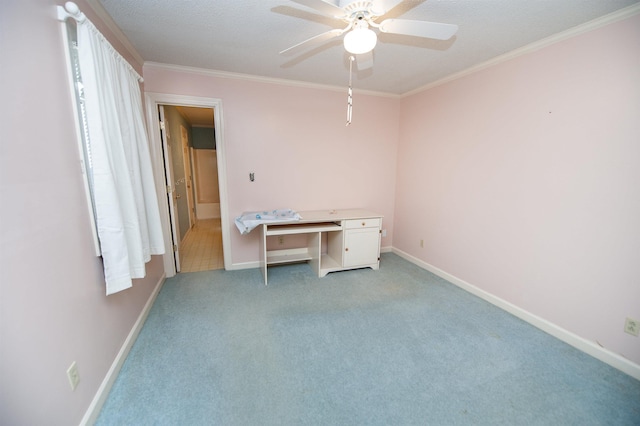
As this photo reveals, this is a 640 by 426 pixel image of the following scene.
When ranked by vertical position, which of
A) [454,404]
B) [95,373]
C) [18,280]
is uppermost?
[18,280]

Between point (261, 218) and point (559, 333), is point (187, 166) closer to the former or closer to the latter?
point (261, 218)

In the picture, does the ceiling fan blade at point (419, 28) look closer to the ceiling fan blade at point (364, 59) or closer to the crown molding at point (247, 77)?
the ceiling fan blade at point (364, 59)

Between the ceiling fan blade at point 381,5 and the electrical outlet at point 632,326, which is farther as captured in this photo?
the electrical outlet at point 632,326

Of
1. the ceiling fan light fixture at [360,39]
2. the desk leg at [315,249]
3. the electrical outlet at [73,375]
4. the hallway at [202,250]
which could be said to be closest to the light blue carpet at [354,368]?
the electrical outlet at [73,375]

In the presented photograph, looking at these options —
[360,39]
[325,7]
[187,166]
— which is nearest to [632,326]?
[360,39]

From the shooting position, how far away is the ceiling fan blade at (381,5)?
1.24m

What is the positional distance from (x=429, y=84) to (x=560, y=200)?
1993 millimetres

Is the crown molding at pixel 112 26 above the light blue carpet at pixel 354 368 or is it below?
above

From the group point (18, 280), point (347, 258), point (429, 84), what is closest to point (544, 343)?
point (347, 258)

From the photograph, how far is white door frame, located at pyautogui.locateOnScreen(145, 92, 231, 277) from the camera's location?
2725 millimetres

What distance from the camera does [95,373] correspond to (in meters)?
1.40

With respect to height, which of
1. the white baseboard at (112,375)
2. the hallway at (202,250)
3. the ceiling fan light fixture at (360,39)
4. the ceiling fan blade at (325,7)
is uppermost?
the ceiling fan blade at (325,7)

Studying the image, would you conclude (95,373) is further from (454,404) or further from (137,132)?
(454,404)

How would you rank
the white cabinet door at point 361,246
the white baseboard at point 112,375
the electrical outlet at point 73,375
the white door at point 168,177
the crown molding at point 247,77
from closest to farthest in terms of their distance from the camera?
the electrical outlet at point 73,375 → the white baseboard at point 112,375 → the crown molding at point 247,77 → the white door at point 168,177 → the white cabinet door at point 361,246
